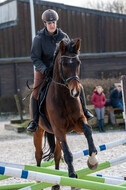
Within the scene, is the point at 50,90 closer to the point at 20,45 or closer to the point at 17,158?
the point at 17,158

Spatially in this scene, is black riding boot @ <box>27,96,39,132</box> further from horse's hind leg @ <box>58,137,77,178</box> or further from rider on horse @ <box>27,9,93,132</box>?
horse's hind leg @ <box>58,137,77,178</box>

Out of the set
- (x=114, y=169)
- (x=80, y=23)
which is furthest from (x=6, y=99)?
(x=114, y=169)

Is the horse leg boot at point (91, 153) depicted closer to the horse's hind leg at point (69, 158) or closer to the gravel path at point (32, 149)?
the horse's hind leg at point (69, 158)

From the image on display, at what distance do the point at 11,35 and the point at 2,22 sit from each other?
5.97 feet

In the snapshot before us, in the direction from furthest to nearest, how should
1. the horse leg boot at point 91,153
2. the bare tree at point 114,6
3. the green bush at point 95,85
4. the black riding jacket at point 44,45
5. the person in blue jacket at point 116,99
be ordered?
the bare tree at point 114,6, the green bush at point 95,85, the person in blue jacket at point 116,99, the black riding jacket at point 44,45, the horse leg boot at point 91,153

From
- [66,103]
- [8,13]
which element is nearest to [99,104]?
[66,103]

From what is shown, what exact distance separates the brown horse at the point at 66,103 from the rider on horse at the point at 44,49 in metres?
0.54

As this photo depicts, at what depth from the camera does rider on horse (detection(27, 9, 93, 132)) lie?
244 inches

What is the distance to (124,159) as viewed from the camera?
261 inches

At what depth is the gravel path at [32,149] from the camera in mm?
8109

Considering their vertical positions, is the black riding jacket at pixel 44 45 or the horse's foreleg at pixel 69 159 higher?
the black riding jacket at pixel 44 45

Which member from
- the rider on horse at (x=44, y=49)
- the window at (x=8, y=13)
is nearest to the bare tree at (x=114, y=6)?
the window at (x=8, y=13)

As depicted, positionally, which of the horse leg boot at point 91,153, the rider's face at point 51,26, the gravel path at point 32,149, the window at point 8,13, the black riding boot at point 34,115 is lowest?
the gravel path at point 32,149

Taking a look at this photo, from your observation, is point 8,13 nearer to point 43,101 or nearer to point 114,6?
point 43,101
